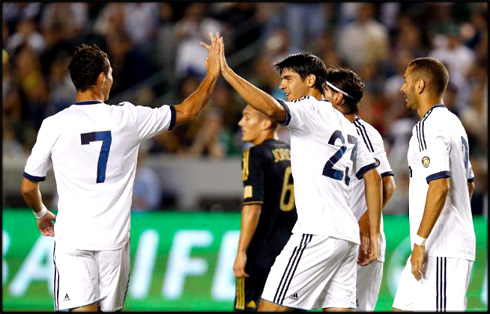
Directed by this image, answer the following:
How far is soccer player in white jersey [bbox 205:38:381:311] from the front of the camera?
239 inches

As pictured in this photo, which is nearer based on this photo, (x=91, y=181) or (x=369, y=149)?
(x=91, y=181)

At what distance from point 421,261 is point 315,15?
31.8ft

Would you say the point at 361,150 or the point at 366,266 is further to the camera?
the point at 366,266

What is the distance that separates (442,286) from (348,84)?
1824 mm

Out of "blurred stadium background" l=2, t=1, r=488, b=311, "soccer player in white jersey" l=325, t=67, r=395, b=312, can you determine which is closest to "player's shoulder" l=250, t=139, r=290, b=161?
"soccer player in white jersey" l=325, t=67, r=395, b=312

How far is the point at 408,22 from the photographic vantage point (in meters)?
15.4

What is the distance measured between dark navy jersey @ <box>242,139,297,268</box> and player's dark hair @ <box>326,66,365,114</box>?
0.83m

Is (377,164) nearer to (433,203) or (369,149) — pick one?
(369,149)

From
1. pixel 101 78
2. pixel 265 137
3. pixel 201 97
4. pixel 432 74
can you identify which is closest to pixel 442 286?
pixel 432 74

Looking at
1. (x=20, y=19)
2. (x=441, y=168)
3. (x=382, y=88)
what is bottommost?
(x=441, y=168)

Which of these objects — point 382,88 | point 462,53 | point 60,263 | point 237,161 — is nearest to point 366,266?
point 60,263

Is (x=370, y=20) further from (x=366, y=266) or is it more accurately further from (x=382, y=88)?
(x=366, y=266)

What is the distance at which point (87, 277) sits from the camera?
591 centimetres

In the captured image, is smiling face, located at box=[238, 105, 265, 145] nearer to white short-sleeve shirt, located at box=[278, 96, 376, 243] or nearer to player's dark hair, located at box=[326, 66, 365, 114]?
player's dark hair, located at box=[326, 66, 365, 114]
